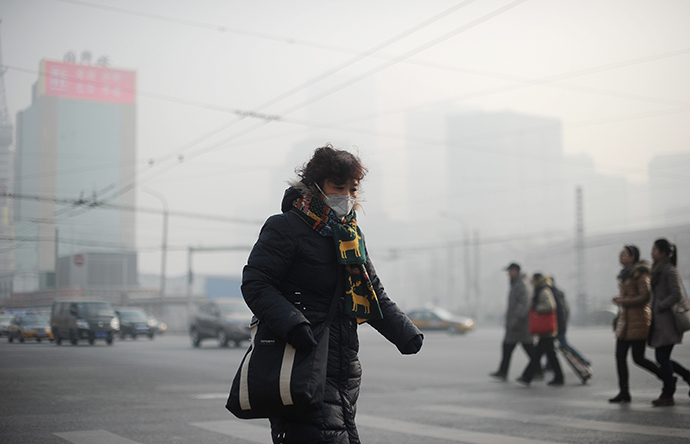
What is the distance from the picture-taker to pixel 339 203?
3508mm

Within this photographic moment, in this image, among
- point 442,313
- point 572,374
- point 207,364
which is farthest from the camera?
point 442,313

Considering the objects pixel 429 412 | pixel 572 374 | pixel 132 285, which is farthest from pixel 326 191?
pixel 132 285

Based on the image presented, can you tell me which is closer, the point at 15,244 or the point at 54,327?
the point at 15,244

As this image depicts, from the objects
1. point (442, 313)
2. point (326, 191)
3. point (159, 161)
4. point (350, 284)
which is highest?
point (159, 161)

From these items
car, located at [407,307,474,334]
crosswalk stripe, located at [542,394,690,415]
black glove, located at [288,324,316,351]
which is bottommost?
car, located at [407,307,474,334]

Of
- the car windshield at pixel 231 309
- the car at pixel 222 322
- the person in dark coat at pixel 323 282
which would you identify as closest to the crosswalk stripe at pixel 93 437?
the person in dark coat at pixel 323 282

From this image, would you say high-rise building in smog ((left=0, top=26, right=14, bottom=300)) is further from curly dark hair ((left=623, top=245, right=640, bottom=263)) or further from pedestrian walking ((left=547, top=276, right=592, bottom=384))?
curly dark hair ((left=623, top=245, right=640, bottom=263))

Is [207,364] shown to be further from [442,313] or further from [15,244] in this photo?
[442,313]

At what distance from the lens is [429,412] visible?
844cm

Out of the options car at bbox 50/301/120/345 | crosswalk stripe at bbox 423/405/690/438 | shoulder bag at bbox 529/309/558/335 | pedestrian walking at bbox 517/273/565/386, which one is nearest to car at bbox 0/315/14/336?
car at bbox 50/301/120/345

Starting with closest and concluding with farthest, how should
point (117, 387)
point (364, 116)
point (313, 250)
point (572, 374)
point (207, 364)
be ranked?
point (313, 250), point (117, 387), point (572, 374), point (207, 364), point (364, 116)

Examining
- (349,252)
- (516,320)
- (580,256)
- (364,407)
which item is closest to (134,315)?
(516,320)

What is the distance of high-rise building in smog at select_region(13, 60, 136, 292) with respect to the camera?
1299cm

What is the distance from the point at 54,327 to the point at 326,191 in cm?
1143
